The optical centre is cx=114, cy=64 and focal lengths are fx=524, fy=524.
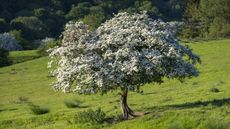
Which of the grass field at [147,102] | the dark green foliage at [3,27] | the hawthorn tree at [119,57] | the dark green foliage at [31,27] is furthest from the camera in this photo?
the dark green foliage at [3,27]

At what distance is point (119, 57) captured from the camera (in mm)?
27109

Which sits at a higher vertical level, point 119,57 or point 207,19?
point 207,19

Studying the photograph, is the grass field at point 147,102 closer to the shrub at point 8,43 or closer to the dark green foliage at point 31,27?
the shrub at point 8,43

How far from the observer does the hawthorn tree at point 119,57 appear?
26.9 m

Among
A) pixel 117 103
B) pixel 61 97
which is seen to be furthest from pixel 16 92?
pixel 117 103

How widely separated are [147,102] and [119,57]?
31.2 feet

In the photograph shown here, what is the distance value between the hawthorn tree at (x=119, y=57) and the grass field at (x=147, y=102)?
6.73 feet

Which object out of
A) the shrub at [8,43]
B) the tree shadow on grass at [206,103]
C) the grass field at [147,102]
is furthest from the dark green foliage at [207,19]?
the tree shadow on grass at [206,103]

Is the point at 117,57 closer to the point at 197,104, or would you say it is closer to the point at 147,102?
the point at 197,104

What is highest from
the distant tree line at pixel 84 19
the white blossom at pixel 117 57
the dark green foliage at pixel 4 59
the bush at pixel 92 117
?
the distant tree line at pixel 84 19

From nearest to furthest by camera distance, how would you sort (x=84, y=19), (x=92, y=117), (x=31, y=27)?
(x=92, y=117)
(x=84, y=19)
(x=31, y=27)

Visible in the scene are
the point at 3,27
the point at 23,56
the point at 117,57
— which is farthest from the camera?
the point at 3,27

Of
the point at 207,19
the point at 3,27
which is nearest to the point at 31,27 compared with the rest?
the point at 3,27

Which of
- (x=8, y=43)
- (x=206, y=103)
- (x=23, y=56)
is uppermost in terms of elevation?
(x=8, y=43)
